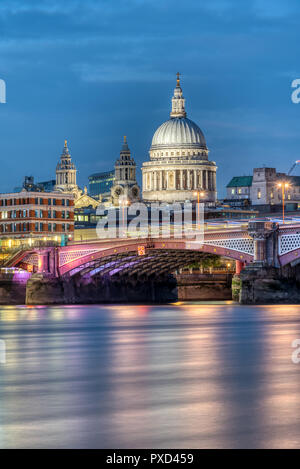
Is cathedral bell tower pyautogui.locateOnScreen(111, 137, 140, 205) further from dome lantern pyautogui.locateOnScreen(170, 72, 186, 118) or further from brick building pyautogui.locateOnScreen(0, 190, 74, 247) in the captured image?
brick building pyautogui.locateOnScreen(0, 190, 74, 247)

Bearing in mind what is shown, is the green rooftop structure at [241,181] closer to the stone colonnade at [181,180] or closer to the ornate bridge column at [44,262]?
the stone colonnade at [181,180]

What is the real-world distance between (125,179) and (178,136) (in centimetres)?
1339

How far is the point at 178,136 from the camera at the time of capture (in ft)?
605

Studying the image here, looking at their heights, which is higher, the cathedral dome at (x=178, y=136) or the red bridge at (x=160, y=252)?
the cathedral dome at (x=178, y=136)

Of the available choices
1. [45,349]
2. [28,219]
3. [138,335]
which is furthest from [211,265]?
[45,349]

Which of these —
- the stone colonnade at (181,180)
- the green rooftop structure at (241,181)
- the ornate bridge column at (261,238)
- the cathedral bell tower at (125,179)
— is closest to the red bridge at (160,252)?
the ornate bridge column at (261,238)

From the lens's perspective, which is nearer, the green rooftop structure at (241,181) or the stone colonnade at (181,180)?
the stone colonnade at (181,180)

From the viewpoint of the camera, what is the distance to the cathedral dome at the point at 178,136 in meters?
183

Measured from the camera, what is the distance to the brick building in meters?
108

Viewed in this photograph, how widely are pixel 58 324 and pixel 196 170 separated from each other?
124 metres

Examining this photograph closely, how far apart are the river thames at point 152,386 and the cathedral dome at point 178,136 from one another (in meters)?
126

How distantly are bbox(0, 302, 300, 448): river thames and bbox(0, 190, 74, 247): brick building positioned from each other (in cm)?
5029

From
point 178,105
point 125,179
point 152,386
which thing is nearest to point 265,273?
point 152,386

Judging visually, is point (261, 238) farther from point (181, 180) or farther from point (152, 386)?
point (181, 180)
